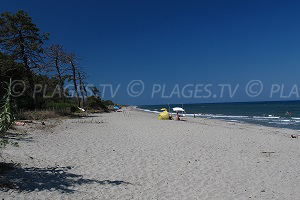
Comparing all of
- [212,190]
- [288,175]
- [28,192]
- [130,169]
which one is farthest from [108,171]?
[288,175]

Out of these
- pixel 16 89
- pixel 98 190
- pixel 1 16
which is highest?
pixel 1 16

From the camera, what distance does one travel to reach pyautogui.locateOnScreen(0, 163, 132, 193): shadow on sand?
189 inches

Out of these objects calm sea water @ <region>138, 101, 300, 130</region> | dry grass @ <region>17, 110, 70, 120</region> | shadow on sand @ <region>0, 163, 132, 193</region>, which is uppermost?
calm sea water @ <region>138, 101, 300, 130</region>

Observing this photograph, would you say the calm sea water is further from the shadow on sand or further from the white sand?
the shadow on sand

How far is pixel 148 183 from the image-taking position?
5.72 m

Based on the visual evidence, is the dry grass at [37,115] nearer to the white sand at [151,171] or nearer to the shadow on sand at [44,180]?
the white sand at [151,171]


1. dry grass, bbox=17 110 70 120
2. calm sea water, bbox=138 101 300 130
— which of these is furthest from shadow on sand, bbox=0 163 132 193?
calm sea water, bbox=138 101 300 130

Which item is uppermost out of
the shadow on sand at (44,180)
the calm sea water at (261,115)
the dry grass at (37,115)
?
the calm sea water at (261,115)

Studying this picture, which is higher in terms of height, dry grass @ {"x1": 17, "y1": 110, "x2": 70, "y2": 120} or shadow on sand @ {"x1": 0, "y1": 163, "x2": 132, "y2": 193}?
dry grass @ {"x1": 17, "y1": 110, "x2": 70, "y2": 120}

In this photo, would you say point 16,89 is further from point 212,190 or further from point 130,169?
point 212,190

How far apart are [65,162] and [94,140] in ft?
13.2

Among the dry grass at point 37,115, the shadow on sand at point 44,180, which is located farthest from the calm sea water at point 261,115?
the dry grass at point 37,115

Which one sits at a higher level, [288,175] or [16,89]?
[16,89]

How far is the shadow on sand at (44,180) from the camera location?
15.8 feet
